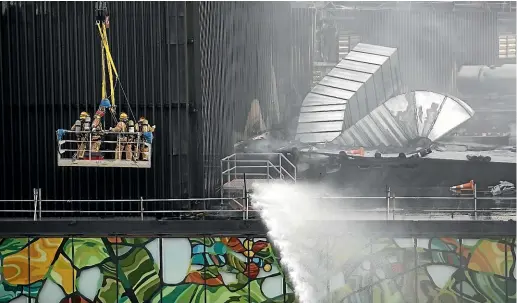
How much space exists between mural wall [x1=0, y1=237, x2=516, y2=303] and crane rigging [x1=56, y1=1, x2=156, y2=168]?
1.52m

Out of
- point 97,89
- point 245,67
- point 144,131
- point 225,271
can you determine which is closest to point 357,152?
point 245,67

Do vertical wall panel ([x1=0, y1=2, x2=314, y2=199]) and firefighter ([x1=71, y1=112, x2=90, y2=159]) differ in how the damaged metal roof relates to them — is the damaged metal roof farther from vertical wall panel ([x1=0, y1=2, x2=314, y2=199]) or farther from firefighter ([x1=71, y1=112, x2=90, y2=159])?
firefighter ([x1=71, y1=112, x2=90, y2=159])

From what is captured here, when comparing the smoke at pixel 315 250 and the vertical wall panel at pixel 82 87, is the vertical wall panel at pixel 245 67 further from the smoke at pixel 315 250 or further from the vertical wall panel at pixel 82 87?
the smoke at pixel 315 250

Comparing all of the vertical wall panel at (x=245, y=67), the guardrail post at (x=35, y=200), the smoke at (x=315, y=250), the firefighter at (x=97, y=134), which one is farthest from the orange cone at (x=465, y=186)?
the guardrail post at (x=35, y=200)

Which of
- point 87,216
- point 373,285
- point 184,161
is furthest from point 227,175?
point 373,285

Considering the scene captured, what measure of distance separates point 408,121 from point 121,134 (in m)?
7.50

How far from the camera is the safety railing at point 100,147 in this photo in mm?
17578

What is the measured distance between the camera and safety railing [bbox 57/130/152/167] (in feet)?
57.7

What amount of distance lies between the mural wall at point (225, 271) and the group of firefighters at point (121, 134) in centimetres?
171

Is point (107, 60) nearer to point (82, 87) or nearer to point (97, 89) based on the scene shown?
point (97, 89)

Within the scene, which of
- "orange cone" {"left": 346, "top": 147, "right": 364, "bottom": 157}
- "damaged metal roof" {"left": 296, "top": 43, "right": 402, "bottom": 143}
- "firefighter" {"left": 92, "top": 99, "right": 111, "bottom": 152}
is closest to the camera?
"firefighter" {"left": 92, "top": 99, "right": 111, "bottom": 152}

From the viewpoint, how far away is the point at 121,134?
17.8 meters

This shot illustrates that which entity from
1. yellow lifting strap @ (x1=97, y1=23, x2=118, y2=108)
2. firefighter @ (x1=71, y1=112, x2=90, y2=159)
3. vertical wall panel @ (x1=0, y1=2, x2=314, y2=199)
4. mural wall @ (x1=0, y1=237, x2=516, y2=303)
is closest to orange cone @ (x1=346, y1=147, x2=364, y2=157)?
vertical wall panel @ (x1=0, y1=2, x2=314, y2=199)

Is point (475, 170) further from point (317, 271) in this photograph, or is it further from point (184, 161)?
point (184, 161)
